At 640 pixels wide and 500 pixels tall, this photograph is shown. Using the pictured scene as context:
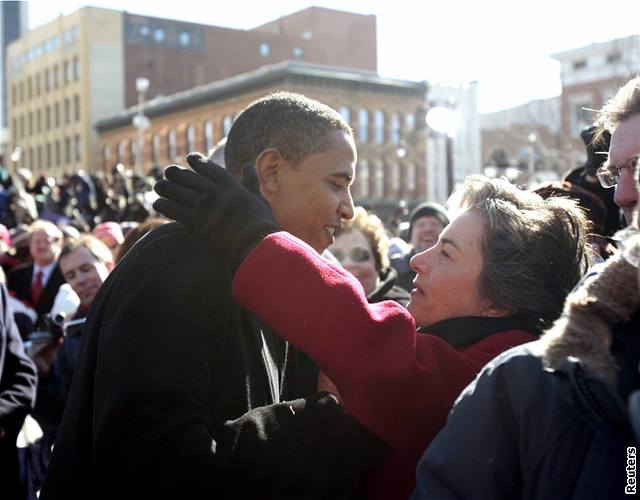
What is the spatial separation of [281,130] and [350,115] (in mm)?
47705

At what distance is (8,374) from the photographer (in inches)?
183

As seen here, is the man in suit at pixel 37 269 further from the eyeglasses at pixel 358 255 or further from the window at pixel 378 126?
the window at pixel 378 126

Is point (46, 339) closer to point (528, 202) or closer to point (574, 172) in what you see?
point (574, 172)

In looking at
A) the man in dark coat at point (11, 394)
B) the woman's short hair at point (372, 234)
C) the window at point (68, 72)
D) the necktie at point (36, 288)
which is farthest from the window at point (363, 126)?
the man in dark coat at point (11, 394)

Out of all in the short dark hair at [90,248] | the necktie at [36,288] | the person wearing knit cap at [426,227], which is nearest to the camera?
the short dark hair at [90,248]

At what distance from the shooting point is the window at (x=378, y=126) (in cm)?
5119

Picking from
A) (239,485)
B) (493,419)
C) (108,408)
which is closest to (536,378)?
(493,419)

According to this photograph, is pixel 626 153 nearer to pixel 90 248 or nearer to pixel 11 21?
pixel 90 248

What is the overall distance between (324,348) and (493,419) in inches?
20.7

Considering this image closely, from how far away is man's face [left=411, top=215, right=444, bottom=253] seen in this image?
725 cm

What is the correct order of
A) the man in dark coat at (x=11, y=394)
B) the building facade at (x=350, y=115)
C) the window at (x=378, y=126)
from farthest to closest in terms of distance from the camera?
the window at (x=378, y=126) < the building facade at (x=350, y=115) < the man in dark coat at (x=11, y=394)

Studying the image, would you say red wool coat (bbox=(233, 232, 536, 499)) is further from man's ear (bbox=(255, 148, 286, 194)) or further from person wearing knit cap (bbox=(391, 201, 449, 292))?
person wearing knit cap (bbox=(391, 201, 449, 292))

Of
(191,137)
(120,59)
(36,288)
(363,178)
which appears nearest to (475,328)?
(36,288)

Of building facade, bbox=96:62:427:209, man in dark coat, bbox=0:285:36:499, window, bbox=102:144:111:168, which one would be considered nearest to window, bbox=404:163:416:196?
building facade, bbox=96:62:427:209
